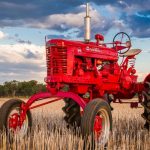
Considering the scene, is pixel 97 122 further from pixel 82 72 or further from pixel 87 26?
pixel 87 26

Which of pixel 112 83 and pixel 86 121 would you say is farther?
pixel 112 83

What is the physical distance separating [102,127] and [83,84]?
102cm

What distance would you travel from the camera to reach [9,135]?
290 inches

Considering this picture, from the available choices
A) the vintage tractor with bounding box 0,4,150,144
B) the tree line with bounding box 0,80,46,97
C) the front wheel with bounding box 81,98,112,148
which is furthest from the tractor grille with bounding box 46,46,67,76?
the tree line with bounding box 0,80,46,97

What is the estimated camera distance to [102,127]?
7.17m

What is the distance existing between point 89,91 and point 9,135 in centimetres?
182

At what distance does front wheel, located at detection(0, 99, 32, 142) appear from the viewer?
751 cm

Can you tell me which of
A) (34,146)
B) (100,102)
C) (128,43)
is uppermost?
(128,43)

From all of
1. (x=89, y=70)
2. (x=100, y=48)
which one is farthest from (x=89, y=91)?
(x=100, y=48)

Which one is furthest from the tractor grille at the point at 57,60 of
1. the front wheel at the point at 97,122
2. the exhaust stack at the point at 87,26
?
the front wheel at the point at 97,122

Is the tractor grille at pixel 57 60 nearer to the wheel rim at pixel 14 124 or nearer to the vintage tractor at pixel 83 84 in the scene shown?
the vintage tractor at pixel 83 84

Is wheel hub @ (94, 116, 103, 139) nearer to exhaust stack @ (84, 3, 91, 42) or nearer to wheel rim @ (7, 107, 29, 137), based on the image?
wheel rim @ (7, 107, 29, 137)

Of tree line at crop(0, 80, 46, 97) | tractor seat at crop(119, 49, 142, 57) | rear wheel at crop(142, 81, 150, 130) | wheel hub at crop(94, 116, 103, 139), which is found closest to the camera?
wheel hub at crop(94, 116, 103, 139)

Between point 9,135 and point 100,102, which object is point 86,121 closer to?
point 100,102
